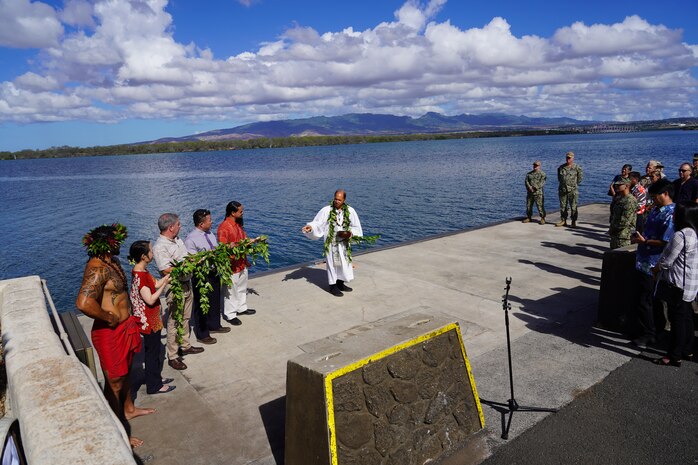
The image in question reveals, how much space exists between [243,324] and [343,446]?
14.5ft

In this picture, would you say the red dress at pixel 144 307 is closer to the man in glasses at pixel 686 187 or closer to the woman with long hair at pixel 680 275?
the woman with long hair at pixel 680 275

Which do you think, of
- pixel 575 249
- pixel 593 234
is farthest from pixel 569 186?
pixel 575 249

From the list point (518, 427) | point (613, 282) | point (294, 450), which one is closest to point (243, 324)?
point (294, 450)

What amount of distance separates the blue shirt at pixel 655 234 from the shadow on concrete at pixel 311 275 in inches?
217

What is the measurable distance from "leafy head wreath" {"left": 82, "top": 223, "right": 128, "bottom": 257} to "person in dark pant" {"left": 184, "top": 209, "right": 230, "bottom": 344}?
7.11ft

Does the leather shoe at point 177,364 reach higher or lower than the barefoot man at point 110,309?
lower

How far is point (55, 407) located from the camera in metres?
3.05

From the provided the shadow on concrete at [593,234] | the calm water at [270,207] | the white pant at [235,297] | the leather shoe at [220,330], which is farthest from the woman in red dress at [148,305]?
the shadow on concrete at [593,234]

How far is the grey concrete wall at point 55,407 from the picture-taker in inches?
103

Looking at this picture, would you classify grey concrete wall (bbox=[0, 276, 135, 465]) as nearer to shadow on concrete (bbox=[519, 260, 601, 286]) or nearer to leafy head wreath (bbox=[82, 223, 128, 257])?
leafy head wreath (bbox=[82, 223, 128, 257])

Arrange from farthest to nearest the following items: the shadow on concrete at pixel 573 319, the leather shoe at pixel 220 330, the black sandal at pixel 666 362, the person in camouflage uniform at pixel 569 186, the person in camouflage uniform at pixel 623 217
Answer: the person in camouflage uniform at pixel 569 186
the person in camouflage uniform at pixel 623 217
the leather shoe at pixel 220 330
the shadow on concrete at pixel 573 319
the black sandal at pixel 666 362

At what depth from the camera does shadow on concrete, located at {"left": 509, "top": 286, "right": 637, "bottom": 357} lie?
22.2 feet

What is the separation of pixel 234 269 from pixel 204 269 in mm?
1025

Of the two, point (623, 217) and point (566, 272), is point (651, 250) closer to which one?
point (623, 217)
